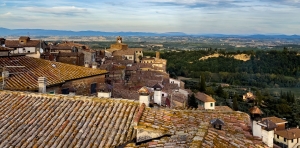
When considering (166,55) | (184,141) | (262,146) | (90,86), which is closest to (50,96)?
(184,141)

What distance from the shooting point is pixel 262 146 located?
22.1ft

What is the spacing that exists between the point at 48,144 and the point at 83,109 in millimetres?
1652

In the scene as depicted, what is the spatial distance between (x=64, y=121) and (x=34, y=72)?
7.36 m

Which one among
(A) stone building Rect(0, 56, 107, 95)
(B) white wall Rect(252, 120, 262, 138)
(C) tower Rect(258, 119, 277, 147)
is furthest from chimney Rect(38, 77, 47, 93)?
(C) tower Rect(258, 119, 277, 147)

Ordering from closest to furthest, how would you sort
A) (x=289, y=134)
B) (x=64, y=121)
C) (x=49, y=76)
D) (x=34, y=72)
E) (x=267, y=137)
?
(x=267, y=137), (x=64, y=121), (x=34, y=72), (x=49, y=76), (x=289, y=134)

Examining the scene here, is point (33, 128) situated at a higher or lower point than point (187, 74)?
higher

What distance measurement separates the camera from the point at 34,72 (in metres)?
14.7

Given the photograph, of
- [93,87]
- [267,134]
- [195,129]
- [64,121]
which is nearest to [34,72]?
[93,87]

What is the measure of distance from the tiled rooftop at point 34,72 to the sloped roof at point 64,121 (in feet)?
11.6

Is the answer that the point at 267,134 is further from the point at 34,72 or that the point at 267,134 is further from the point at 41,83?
the point at 34,72

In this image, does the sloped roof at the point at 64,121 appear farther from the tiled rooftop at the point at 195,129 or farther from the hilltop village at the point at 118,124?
the tiled rooftop at the point at 195,129

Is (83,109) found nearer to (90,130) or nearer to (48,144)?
(90,130)

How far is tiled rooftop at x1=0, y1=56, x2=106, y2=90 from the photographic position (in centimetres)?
1320

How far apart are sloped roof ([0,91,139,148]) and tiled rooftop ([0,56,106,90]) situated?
354cm
